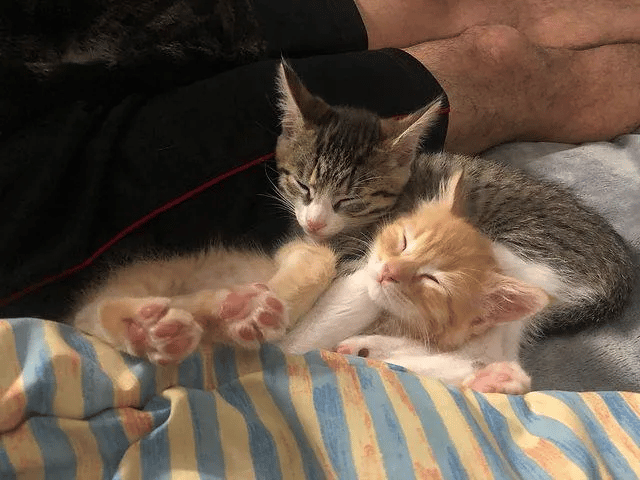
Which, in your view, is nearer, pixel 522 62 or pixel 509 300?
pixel 509 300

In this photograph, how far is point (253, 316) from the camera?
0.93 m

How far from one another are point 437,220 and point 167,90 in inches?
23.0

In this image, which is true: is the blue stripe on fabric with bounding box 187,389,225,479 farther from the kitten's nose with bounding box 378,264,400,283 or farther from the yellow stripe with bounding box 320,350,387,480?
the kitten's nose with bounding box 378,264,400,283

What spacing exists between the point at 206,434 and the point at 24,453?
0.69ft

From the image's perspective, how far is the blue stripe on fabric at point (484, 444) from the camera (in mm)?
828

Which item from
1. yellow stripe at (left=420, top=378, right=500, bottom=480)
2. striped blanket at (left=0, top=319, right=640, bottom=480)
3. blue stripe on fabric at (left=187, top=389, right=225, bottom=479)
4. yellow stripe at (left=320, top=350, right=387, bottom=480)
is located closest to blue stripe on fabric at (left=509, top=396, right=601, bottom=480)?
striped blanket at (left=0, top=319, right=640, bottom=480)

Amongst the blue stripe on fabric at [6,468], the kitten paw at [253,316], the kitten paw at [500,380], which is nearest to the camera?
the blue stripe on fabric at [6,468]

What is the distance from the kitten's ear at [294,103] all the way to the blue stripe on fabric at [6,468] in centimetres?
84

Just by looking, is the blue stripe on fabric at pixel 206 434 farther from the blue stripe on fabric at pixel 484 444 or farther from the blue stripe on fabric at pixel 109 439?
the blue stripe on fabric at pixel 484 444

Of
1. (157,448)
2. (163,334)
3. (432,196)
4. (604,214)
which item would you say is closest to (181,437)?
(157,448)

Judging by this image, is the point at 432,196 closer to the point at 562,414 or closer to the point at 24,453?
the point at 562,414

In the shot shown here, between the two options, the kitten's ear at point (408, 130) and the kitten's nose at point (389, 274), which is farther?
the kitten's ear at point (408, 130)

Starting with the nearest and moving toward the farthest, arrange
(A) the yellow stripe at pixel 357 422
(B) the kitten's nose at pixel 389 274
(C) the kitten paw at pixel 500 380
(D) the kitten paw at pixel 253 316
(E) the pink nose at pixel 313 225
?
(A) the yellow stripe at pixel 357 422 → (D) the kitten paw at pixel 253 316 → (C) the kitten paw at pixel 500 380 → (B) the kitten's nose at pixel 389 274 → (E) the pink nose at pixel 313 225

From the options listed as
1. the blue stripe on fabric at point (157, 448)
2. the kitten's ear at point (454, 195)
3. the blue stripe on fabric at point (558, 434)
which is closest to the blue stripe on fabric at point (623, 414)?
the blue stripe on fabric at point (558, 434)
